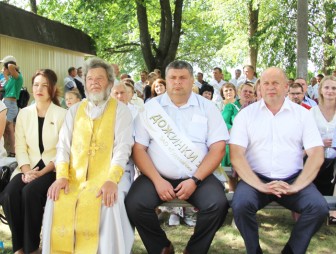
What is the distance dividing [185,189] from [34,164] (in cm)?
151

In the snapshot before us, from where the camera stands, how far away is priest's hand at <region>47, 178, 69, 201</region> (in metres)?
3.83

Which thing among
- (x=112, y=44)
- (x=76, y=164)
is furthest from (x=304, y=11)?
(x=112, y=44)

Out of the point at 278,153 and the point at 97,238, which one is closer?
the point at 97,238

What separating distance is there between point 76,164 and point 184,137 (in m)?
1.00

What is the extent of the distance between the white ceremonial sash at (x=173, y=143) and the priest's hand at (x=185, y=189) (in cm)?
20

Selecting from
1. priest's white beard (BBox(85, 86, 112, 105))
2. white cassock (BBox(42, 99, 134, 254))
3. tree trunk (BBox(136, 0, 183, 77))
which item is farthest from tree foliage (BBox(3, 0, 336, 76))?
white cassock (BBox(42, 99, 134, 254))

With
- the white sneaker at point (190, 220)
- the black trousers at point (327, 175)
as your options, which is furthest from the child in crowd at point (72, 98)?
the black trousers at point (327, 175)

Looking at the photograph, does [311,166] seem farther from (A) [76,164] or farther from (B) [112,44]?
(B) [112,44]

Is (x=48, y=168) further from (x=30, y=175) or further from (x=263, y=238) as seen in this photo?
(x=263, y=238)

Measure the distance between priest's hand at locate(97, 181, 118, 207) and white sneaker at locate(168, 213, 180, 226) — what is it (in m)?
1.55

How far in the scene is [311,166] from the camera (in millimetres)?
3969

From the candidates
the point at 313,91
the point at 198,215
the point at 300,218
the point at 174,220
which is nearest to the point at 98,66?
the point at 198,215

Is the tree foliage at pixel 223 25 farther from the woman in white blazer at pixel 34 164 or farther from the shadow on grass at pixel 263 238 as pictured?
the woman in white blazer at pixel 34 164

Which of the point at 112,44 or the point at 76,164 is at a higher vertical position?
the point at 112,44
